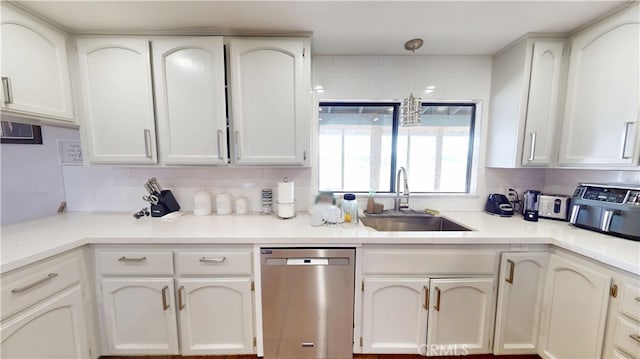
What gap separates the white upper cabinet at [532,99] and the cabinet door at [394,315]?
1.18 m

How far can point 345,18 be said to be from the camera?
4.41 ft

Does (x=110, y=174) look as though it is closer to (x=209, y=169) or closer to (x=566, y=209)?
(x=209, y=169)

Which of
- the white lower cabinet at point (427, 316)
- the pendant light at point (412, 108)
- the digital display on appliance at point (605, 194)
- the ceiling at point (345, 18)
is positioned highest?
the ceiling at point (345, 18)

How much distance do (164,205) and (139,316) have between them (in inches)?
28.9

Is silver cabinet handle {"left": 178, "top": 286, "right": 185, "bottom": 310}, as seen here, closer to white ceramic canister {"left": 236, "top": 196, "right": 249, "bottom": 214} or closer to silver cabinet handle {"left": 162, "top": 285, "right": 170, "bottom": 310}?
silver cabinet handle {"left": 162, "top": 285, "right": 170, "bottom": 310}

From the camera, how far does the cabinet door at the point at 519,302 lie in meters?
1.36

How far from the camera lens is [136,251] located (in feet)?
4.35

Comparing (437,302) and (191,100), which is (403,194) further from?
(191,100)

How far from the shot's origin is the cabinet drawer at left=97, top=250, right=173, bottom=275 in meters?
1.33

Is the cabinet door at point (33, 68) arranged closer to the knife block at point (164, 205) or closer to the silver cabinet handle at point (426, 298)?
the knife block at point (164, 205)

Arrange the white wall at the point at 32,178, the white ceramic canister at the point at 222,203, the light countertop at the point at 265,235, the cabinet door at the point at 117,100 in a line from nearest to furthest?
the light countertop at the point at 265,235, the cabinet door at the point at 117,100, the white wall at the point at 32,178, the white ceramic canister at the point at 222,203

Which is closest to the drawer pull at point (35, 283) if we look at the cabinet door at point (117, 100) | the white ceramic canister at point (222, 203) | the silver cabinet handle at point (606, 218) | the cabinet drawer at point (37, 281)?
the cabinet drawer at point (37, 281)

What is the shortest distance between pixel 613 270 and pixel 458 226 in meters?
0.69

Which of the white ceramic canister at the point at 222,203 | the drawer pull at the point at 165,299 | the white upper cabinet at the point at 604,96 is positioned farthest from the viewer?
the white ceramic canister at the point at 222,203
